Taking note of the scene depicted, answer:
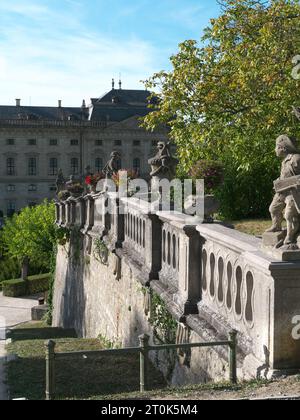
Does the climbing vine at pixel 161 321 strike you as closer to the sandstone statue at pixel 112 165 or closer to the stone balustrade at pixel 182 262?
the stone balustrade at pixel 182 262

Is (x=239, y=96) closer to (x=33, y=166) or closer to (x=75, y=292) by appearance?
(x=75, y=292)

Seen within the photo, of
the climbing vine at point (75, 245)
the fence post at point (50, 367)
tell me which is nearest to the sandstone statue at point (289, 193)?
the fence post at point (50, 367)

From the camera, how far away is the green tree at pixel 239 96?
558 inches

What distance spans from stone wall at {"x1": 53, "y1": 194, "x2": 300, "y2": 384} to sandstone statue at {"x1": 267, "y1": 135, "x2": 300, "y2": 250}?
0.27 metres

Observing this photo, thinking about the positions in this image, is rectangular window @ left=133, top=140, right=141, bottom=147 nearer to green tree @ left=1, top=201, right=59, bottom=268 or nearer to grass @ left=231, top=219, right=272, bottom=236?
green tree @ left=1, top=201, right=59, bottom=268

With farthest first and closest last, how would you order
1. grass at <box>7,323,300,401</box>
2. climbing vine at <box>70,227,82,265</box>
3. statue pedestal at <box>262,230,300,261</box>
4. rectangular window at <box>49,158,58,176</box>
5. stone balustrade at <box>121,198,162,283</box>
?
rectangular window at <box>49,158,58,176</box>, climbing vine at <box>70,227,82,265</box>, stone balustrade at <box>121,198,162,283</box>, grass at <box>7,323,300,401</box>, statue pedestal at <box>262,230,300,261</box>

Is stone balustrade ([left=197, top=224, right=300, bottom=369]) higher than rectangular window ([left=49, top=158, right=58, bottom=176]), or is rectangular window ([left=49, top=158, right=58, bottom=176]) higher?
rectangular window ([left=49, top=158, right=58, bottom=176])

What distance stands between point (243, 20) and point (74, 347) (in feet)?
34.3

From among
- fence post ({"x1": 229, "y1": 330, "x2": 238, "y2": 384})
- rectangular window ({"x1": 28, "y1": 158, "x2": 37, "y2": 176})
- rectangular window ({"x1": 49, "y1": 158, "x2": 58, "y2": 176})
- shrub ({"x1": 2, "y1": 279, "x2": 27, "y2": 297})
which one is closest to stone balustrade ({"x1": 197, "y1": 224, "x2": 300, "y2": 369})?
fence post ({"x1": 229, "y1": 330, "x2": 238, "y2": 384})

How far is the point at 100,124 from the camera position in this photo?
242 feet

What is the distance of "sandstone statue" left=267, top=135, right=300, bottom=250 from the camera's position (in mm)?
5121

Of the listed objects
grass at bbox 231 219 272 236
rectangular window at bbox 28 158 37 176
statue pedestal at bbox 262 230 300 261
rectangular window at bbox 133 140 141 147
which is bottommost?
grass at bbox 231 219 272 236

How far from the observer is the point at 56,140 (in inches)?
2899

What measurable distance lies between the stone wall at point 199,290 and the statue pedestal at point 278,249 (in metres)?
0.08
